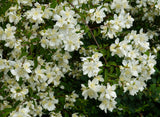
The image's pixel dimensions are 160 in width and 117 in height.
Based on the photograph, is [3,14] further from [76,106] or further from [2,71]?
[76,106]

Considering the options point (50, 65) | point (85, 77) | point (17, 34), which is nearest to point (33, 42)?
point (17, 34)

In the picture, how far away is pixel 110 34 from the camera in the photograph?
2.07 m

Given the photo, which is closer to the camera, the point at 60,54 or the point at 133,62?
the point at 133,62

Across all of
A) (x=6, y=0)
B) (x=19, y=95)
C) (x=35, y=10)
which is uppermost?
(x=6, y=0)

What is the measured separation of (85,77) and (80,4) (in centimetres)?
103

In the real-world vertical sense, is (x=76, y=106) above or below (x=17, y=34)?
below

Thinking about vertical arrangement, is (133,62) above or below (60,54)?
below

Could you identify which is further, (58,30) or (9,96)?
(9,96)

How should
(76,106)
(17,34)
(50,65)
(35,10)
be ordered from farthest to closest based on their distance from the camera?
(76,106), (50,65), (17,34), (35,10)

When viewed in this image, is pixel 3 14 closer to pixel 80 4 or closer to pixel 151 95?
pixel 80 4

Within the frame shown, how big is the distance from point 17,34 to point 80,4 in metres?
0.76

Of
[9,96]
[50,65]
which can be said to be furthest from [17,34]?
[9,96]

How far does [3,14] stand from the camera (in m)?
2.10

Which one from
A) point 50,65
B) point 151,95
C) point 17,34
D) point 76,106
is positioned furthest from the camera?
point 151,95
